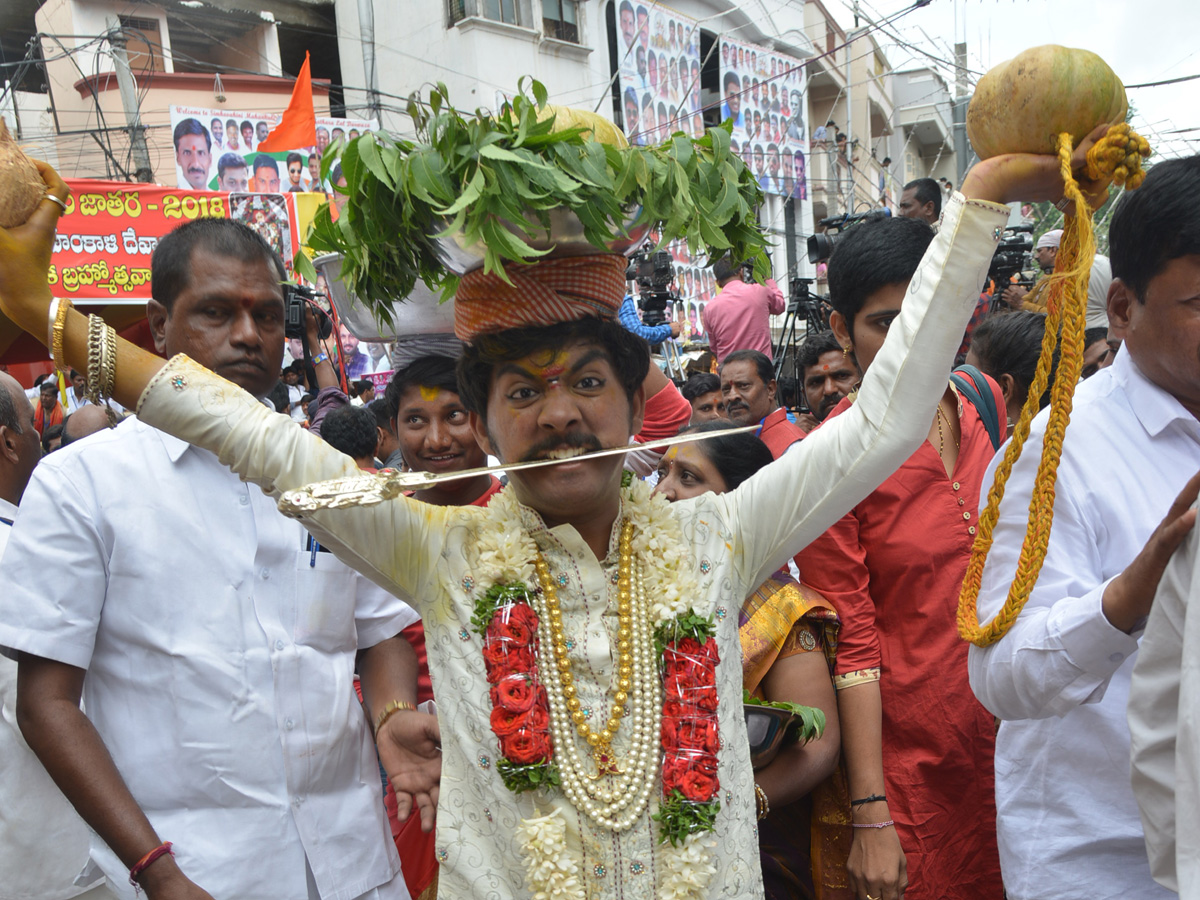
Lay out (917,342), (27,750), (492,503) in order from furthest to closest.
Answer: (27,750)
(492,503)
(917,342)

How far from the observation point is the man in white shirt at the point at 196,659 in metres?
1.89

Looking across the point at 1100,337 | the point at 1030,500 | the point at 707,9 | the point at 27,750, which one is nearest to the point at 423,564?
the point at 1030,500

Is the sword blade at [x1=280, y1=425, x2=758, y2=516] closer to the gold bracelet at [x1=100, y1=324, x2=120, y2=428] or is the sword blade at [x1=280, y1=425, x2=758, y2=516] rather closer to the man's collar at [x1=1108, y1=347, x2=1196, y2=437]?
the gold bracelet at [x1=100, y1=324, x2=120, y2=428]

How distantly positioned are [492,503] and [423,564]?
0.18 meters

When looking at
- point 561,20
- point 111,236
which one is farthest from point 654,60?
point 111,236

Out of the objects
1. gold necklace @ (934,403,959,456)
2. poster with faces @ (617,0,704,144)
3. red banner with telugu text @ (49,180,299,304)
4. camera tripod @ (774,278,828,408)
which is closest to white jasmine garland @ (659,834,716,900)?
gold necklace @ (934,403,959,456)

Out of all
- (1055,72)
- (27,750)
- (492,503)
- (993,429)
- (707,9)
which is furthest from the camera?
(707,9)

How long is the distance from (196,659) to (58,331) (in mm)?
727

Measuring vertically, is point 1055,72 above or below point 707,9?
below

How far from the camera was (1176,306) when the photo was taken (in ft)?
5.75

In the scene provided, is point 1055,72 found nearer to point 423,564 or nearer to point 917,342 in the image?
point 917,342

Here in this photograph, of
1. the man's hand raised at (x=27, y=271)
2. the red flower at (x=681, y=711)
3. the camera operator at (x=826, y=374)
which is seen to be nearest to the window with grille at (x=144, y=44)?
the camera operator at (x=826, y=374)

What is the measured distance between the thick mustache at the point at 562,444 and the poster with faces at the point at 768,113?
1909 centimetres

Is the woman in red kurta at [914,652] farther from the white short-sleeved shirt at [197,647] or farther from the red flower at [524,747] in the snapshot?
the white short-sleeved shirt at [197,647]
